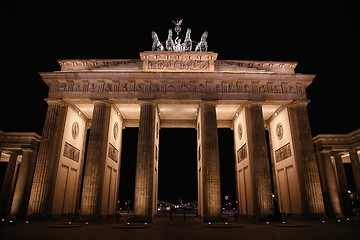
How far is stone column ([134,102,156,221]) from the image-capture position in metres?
20.8

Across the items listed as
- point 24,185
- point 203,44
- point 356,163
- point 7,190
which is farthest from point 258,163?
point 7,190

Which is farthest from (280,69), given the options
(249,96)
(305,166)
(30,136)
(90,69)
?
(30,136)

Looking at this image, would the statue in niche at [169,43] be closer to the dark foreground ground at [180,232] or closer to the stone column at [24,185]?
the dark foreground ground at [180,232]

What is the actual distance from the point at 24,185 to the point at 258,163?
80.3ft

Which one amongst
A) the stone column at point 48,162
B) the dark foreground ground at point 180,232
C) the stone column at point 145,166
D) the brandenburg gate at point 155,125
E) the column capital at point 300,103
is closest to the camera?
the dark foreground ground at point 180,232

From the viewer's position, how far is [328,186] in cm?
2622

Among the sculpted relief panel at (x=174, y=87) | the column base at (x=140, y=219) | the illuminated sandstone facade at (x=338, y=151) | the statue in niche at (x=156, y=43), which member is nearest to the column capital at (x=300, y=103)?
the sculpted relief panel at (x=174, y=87)

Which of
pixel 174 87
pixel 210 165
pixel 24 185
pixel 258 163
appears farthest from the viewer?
pixel 24 185

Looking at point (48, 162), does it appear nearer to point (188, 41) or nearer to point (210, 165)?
point (210, 165)

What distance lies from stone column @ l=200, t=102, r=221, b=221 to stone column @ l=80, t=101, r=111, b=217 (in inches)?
377

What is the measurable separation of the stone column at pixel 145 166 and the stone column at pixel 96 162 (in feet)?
11.8

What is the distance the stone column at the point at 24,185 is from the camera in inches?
929

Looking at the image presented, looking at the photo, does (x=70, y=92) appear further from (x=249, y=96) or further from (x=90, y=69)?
(x=249, y=96)

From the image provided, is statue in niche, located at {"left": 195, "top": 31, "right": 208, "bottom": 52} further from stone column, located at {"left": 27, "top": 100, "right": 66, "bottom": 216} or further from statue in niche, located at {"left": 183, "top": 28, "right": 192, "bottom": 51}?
stone column, located at {"left": 27, "top": 100, "right": 66, "bottom": 216}
